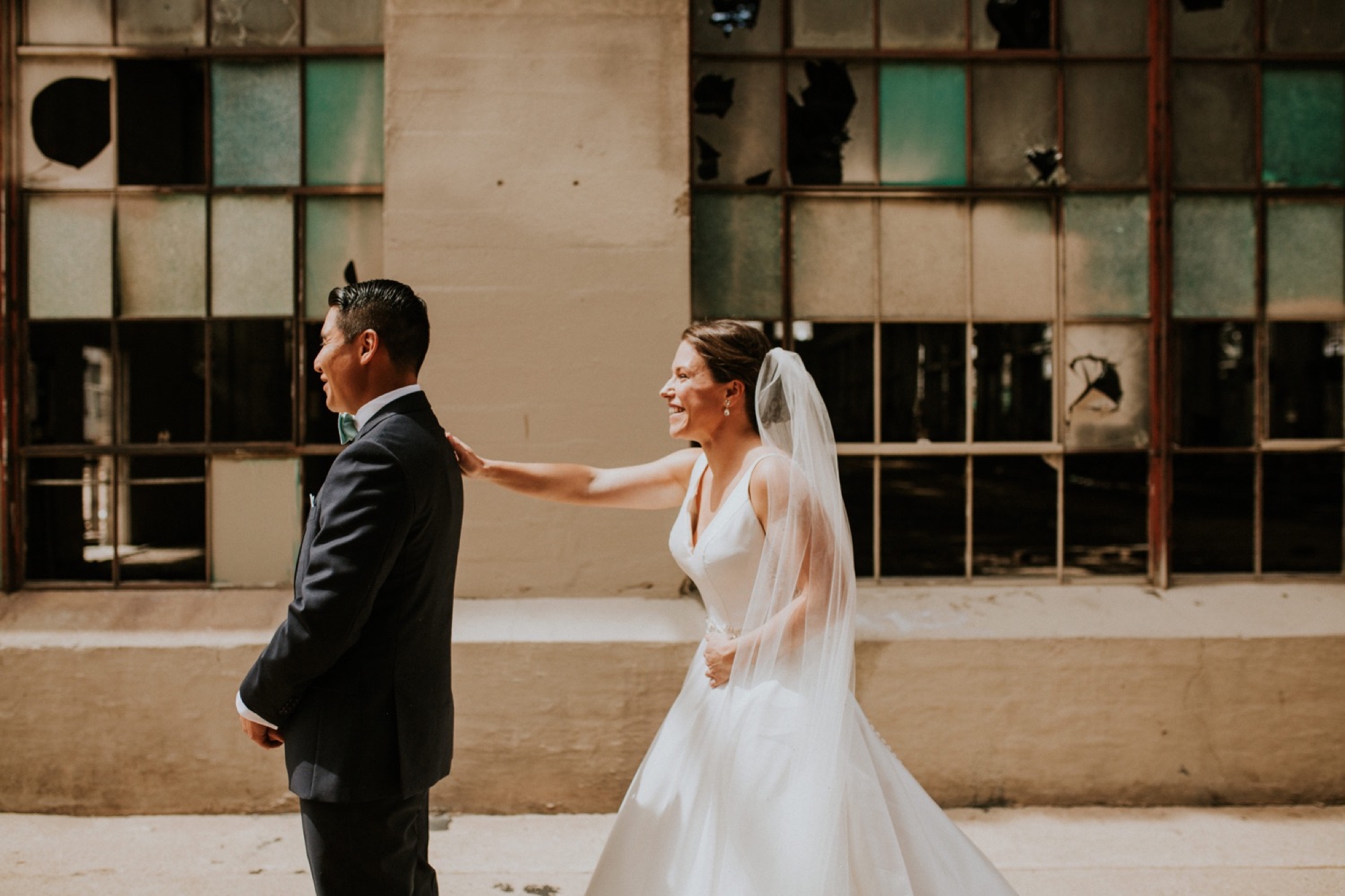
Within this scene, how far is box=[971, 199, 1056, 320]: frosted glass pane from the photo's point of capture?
14.8ft

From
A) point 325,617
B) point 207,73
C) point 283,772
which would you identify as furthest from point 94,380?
point 325,617

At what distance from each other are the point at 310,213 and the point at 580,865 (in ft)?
9.86

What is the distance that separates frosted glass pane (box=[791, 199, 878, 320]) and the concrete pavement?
2.26 metres

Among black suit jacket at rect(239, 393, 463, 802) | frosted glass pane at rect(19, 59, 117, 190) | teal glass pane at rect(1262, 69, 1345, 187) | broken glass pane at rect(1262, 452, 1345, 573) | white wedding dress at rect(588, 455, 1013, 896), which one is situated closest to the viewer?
black suit jacket at rect(239, 393, 463, 802)

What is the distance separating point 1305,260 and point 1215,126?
0.75 m

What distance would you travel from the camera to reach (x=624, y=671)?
4.07 m

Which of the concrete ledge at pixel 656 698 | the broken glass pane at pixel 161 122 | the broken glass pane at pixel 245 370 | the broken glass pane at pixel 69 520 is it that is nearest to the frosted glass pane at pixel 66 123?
the broken glass pane at pixel 161 122

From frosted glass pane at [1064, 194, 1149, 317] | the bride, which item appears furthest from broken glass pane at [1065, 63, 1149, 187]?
the bride

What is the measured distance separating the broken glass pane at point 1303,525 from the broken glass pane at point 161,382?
490 centimetres

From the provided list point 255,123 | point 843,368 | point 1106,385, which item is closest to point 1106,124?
point 1106,385

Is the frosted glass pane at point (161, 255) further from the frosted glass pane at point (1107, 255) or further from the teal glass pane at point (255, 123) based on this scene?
the frosted glass pane at point (1107, 255)

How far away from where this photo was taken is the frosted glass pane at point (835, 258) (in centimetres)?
450

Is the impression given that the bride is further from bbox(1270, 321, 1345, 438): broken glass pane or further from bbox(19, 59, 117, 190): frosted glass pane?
bbox(19, 59, 117, 190): frosted glass pane

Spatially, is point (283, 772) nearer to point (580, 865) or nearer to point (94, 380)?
point (580, 865)
